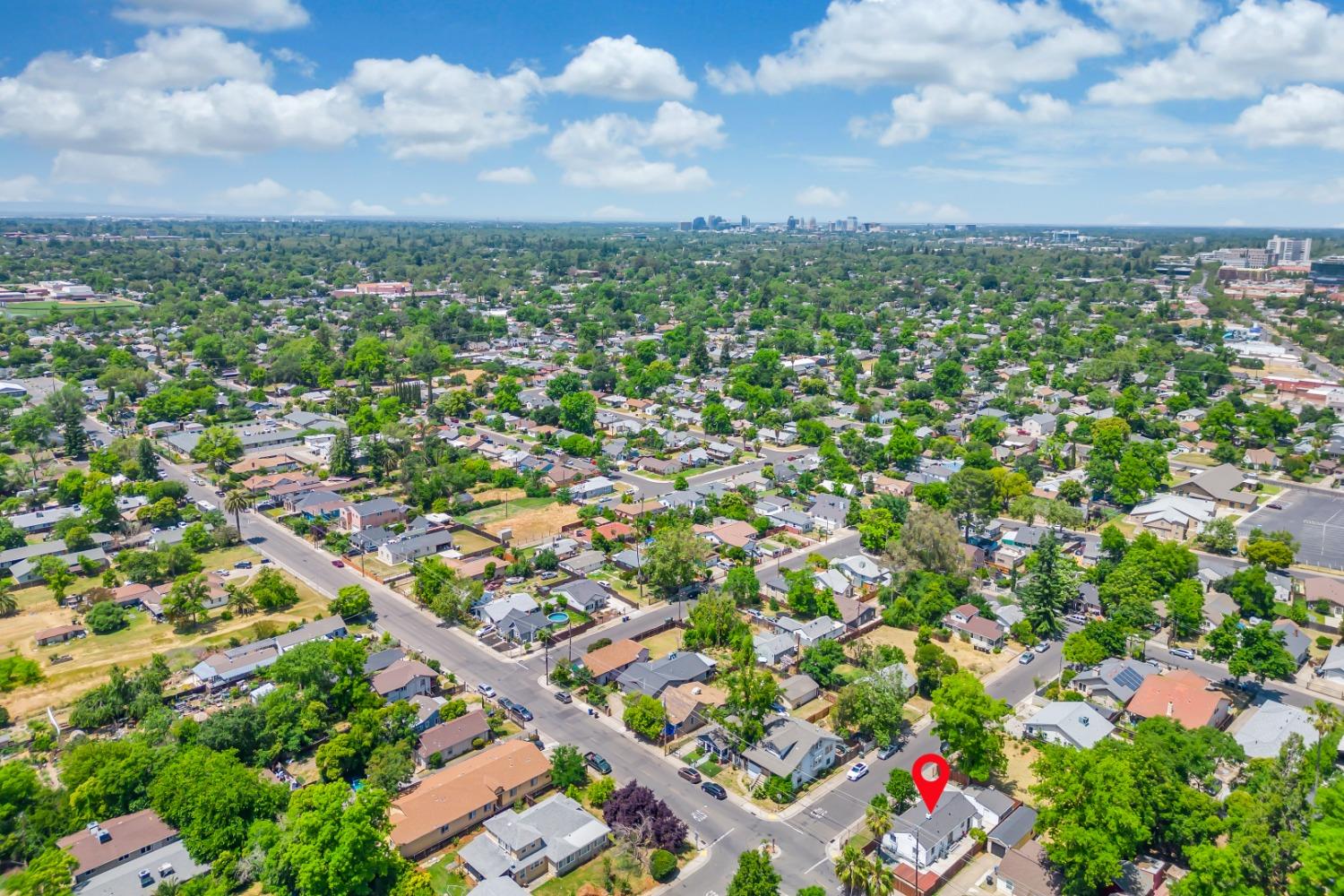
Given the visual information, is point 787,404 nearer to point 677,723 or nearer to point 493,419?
point 493,419

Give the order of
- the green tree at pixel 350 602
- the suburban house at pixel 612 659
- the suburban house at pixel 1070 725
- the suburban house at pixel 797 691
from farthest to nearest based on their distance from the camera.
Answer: the green tree at pixel 350 602
the suburban house at pixel 612 659
the suburban house at pixel 797 691
the suburban house at pixel 1070 725

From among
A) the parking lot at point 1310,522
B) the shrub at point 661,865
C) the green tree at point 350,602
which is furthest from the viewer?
the parking lot at point 1310,522

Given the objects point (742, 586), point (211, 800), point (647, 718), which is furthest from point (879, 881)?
point (211, 800)

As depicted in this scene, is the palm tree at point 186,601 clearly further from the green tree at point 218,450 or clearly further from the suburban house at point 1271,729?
the suburban house at point 1271,729

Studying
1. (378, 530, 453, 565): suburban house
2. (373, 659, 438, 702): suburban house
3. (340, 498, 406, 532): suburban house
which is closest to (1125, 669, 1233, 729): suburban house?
(373, 659, 438, 702): suburban house

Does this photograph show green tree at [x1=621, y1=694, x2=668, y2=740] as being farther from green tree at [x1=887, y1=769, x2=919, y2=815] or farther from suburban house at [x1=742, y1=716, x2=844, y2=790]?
green tree at [x1=887, y1=769, x2=919, y2=815]

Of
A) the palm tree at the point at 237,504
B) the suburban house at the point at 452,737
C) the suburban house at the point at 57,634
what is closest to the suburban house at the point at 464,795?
the suburban house at the point at 452,737
